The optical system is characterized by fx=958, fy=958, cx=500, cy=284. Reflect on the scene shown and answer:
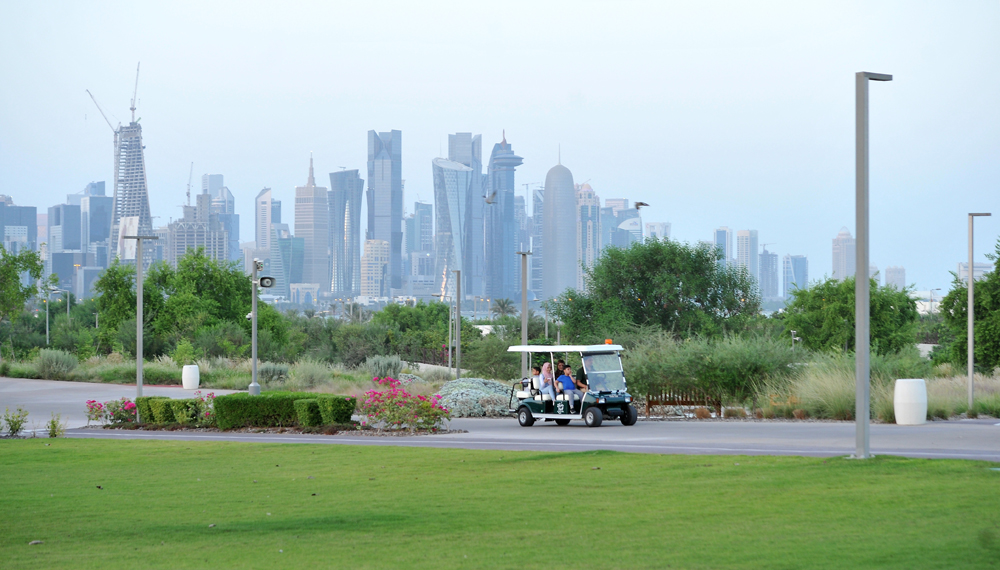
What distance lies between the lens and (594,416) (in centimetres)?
2302

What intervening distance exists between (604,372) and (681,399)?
20.0 ft

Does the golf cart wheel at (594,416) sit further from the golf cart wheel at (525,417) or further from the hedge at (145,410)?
the hedge at (145,410)

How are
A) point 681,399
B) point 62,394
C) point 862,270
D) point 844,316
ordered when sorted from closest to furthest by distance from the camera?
point 862,270
point 681,399
point 62,394
point 844,316

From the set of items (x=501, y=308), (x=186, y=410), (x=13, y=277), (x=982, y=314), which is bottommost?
(x=186, y=410)

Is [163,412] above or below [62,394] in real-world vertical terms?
above

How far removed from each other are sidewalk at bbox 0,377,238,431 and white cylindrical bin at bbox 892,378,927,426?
22.0 meters

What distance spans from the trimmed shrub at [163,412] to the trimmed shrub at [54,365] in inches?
936

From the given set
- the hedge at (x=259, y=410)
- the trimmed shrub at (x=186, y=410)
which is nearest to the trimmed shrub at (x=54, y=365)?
the trimmed shrub at (x=186, y=410)

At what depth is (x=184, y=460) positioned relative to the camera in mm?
16375

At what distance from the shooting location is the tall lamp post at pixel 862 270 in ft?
43.4

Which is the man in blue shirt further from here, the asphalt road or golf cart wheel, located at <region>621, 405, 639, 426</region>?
golf cart wheel, located at <region>621, 405, 639, 426</region>

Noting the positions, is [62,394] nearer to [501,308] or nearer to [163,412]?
[163,412]

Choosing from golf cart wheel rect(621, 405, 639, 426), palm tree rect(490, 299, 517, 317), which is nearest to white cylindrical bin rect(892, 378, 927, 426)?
golf cart wheel rect(621, 405, 639, 426)

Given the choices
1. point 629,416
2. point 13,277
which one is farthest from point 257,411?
point 13,277
